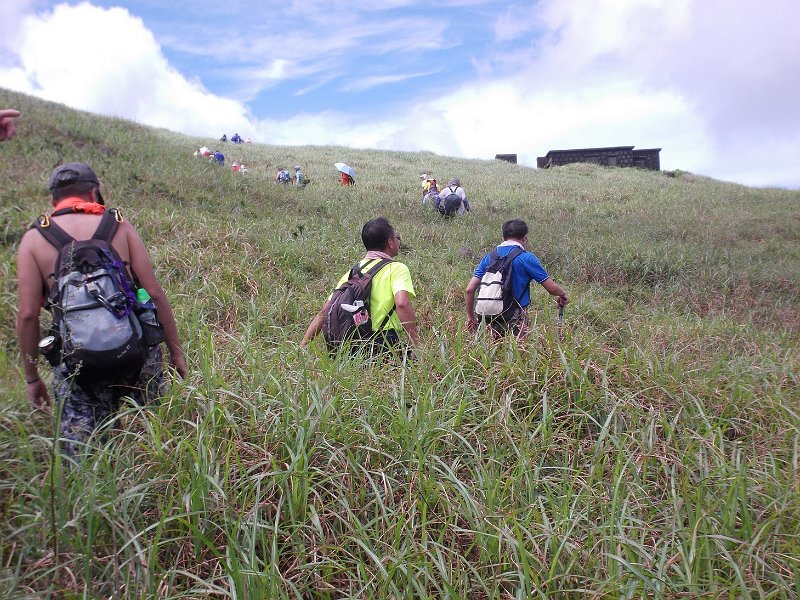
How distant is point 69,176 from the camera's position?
8.98ft

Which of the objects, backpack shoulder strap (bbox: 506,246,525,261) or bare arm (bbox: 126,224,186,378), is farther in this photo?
backpack shoulder strap (bbox: 506,246,525,261)

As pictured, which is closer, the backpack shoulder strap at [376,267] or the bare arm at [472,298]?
the backpack shoulder strap at [376,267]

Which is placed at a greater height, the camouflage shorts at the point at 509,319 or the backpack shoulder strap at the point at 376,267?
the backpack shoulder strap at the point at 376,267

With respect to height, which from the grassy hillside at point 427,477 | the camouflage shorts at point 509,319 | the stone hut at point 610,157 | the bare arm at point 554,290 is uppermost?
the stone hut at point 610,157

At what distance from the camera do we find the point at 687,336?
18.1 feet

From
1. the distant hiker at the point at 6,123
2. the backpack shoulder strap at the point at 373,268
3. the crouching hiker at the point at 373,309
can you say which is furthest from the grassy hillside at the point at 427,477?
the distant hiker at the point at 6,123

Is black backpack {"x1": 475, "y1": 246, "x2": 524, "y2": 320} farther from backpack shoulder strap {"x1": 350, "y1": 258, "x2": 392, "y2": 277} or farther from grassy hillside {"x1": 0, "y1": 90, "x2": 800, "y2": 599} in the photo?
backpack shoulder strap {"x1": 350, "y1": 258, "x2": 392, "y2": 277}

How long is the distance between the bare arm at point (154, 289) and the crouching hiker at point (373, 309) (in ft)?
3.34

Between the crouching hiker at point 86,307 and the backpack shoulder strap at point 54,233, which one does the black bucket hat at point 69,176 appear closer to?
the crouching hiker at point 86,307

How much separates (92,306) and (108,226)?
1.48ft

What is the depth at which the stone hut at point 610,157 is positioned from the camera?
124 ft

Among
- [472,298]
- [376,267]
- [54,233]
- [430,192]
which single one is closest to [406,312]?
[376,267]

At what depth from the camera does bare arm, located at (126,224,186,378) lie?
9.38 ft

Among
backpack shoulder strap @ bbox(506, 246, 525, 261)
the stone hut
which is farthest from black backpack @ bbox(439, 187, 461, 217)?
the stone hut
